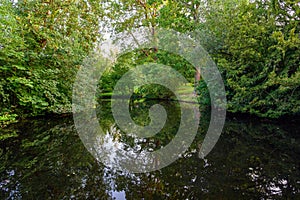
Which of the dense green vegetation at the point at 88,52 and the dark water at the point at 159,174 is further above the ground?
the dense green vegetation at the point at 88,52

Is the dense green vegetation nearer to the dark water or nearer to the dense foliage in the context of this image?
the dense foliage

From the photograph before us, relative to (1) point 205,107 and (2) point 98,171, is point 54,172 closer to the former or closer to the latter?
(2) point 98,171

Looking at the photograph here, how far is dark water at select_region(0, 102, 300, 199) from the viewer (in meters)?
2.55

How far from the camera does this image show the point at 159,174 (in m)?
3.14

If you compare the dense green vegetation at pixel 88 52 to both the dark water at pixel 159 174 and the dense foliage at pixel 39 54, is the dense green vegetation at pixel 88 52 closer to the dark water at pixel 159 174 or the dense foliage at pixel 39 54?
the dense foliage at pixel 39 54

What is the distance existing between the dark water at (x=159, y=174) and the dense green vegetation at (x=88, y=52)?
8.69 feet

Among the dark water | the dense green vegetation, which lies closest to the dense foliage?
the dense green vegetation

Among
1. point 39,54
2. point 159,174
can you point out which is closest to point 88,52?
point 39,54

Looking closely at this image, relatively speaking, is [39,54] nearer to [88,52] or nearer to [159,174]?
[88,52]

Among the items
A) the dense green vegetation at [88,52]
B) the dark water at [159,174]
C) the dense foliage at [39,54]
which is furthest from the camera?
the dense green vegetation at [88,52]

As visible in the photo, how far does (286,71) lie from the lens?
265 inches

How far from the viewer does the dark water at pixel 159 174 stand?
100 inches

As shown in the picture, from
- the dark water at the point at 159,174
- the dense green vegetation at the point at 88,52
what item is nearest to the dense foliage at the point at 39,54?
the dense green vegetation at the point at 88,52

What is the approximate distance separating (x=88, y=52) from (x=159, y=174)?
306 inches
